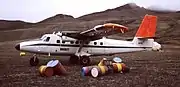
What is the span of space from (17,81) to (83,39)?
8752 mm

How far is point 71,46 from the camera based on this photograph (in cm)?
2222

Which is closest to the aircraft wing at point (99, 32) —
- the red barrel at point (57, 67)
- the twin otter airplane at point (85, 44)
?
the twin otter airplane at point (85, 44)

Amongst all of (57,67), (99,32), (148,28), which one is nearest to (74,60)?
(99,32)

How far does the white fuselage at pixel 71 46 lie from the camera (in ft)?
69.7

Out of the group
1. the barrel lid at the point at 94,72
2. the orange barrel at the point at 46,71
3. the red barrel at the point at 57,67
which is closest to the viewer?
the barrel lid at the point at 94,72

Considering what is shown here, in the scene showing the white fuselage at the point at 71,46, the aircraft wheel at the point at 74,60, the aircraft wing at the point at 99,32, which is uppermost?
the aircraft wing at the point at 99,32

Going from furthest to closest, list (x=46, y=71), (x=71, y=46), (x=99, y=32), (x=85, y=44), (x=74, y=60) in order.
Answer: (x=74, y=60)
(x=85, y=44)
(x=71, y=46)
(x=99, y=32)
(x=46, y=71)

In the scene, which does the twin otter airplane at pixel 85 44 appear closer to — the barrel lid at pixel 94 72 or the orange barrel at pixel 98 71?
the orange barrel at pixel 98 71

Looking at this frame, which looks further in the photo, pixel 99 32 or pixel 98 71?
pixel 99 32

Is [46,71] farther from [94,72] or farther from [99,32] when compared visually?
[99,32]

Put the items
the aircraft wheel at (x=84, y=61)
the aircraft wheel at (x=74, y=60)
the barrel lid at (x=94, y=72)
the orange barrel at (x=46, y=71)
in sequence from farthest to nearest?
the aircraft wheel at (x=74, y=60) < the aircraft wheel at (x=84, y=61) < the orange barrel at (x=46, y=71) < the barrel lid at (x=94, y=72)

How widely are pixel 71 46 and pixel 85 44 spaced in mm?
1030

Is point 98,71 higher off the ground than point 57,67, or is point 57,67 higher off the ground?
point 57,67

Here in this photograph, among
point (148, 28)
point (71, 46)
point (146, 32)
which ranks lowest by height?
point (71, 46)
